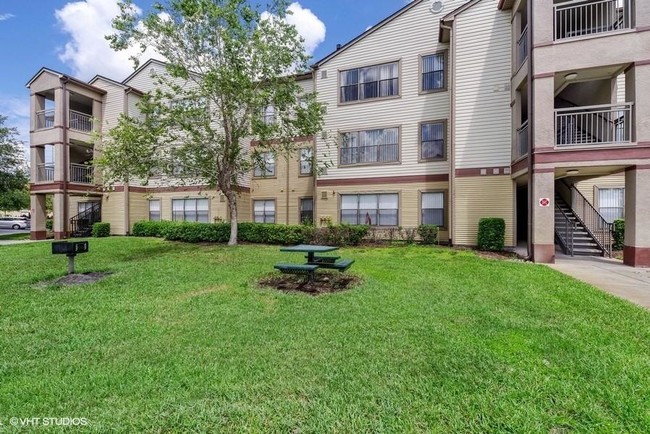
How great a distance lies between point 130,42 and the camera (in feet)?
40.2

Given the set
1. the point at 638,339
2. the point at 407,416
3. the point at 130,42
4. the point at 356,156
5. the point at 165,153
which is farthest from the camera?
the point at 356,156

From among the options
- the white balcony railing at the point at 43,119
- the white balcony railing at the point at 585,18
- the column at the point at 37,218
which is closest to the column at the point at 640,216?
the white balcony railing at the point at 585,18

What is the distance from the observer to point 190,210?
20312mm

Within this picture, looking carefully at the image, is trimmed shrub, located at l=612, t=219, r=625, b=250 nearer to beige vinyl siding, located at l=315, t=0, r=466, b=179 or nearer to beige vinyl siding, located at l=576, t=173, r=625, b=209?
beige vinyl siding, located at l=576, t=173, r=625, b=209

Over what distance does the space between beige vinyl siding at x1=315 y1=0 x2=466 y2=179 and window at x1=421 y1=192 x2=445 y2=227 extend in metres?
1.15

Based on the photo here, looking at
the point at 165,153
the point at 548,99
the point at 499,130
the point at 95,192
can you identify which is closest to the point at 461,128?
the point at 499,130

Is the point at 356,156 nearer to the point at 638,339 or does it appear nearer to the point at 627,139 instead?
the point at 627,139

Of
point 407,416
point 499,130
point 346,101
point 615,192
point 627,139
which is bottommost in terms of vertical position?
point 407,416

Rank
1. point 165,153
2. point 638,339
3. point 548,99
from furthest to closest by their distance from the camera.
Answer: point 165,153, point 548,99, point 638,339

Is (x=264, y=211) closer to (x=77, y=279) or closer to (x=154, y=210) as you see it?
(x=154, y=210)

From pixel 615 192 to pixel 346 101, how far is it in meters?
12.6

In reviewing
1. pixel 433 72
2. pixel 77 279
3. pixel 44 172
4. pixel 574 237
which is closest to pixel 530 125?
pixel 574 237

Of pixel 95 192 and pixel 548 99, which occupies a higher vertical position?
pixel 548 99

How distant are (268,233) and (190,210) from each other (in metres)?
7.92
